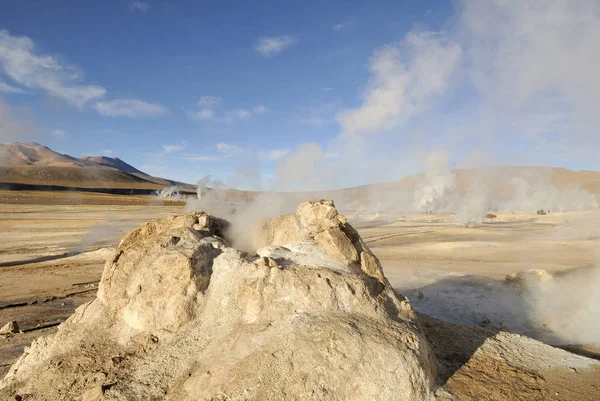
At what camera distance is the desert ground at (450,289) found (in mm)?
5500

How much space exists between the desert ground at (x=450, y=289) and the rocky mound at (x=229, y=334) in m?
1.41

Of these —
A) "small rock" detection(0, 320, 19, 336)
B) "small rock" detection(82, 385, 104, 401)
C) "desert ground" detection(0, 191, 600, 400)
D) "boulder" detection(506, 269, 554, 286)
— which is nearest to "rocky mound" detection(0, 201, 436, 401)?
"small rock" detection(82, 385, 104, 401)

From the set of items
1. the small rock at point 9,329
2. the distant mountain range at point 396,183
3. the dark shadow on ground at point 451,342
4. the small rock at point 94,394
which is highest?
the distant mountain range at point 396,183

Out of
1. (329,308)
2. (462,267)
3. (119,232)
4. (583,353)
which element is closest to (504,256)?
(462,267)

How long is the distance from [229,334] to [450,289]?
9.39 meters

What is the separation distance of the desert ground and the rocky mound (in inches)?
55.5

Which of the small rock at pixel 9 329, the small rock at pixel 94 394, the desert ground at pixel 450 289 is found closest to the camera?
the small rock at pixel 94 394

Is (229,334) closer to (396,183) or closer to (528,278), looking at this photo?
(528,278)

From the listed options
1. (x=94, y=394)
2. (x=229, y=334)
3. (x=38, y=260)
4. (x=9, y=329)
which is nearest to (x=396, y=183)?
(x=38, y=260)

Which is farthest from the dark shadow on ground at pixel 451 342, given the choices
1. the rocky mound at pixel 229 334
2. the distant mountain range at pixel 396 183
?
the distant mountain range at pixel 396 183

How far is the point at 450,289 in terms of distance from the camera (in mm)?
12000

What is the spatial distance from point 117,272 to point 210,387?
2.58 meters

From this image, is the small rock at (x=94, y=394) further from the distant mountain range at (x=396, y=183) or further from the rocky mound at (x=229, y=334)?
the distant mountain range at (x=396, y=183)

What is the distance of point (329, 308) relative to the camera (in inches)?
190
